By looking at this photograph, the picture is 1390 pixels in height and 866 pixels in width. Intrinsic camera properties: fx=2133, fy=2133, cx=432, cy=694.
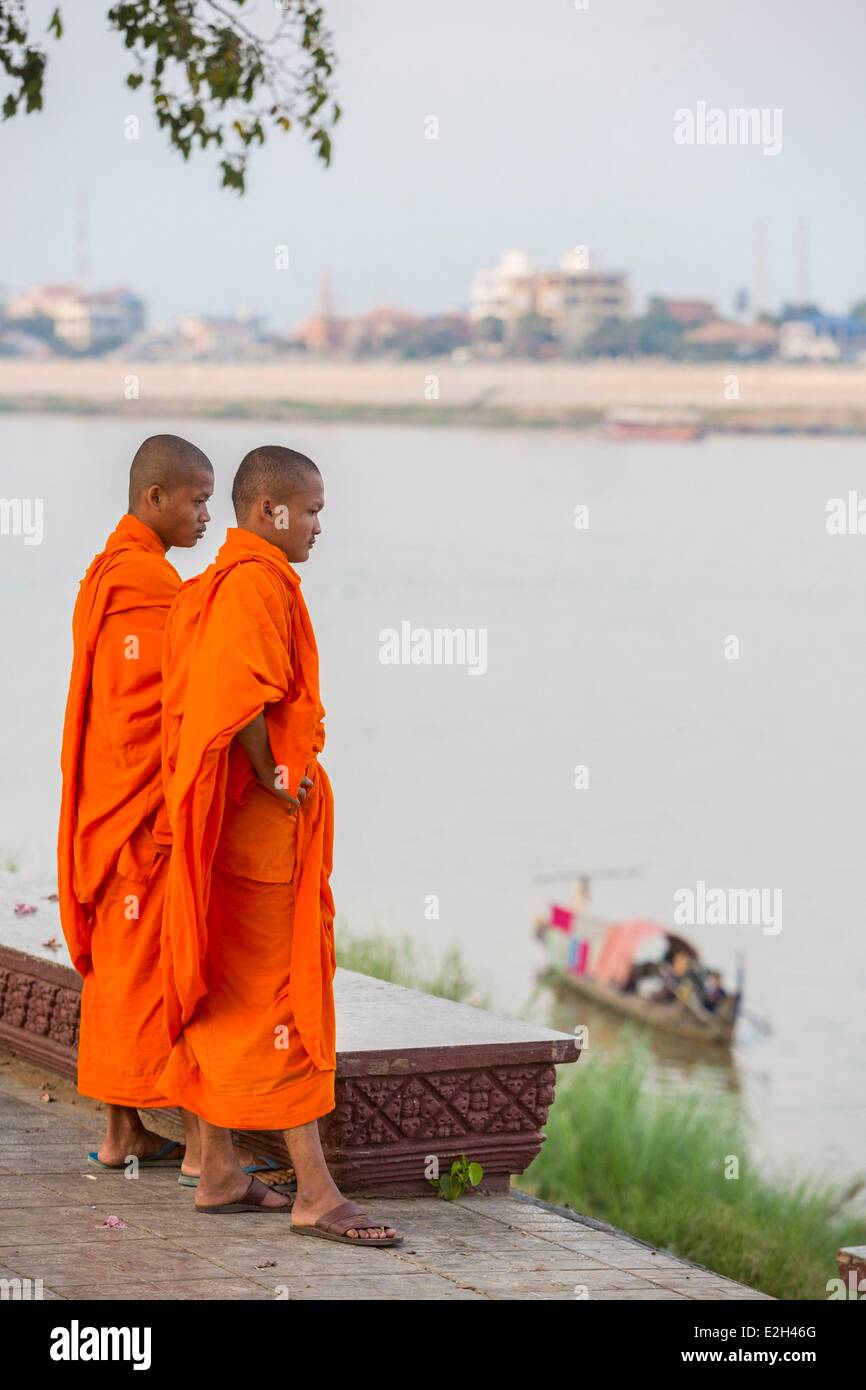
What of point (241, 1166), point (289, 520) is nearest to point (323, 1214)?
point (241, 1166)

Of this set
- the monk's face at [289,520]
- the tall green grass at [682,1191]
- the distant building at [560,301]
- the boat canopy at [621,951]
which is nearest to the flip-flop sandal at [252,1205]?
the monk's face at [289,520]

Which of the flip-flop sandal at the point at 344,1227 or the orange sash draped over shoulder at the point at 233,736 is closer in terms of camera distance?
the orange sash draped over shoulder at the point at 233,736

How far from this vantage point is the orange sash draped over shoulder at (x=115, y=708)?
4582 mm

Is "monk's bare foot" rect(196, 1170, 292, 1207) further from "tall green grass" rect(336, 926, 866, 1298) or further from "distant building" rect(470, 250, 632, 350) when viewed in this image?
"distant building" rect(470, 250, 632, 350)

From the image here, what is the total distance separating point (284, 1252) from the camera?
415cm

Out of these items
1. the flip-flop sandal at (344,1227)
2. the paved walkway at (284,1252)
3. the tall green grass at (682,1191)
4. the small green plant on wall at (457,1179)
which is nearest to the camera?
the paved walkway at (284,1252)

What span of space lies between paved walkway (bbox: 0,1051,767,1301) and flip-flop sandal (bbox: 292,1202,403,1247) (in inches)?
0.9

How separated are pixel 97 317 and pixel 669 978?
53.6 m

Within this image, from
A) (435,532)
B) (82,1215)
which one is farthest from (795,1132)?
(435,532)

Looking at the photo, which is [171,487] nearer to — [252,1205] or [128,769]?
[128,769]

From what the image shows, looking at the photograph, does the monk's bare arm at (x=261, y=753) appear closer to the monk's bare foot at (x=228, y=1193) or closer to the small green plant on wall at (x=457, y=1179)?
the monk's bare foot at (x=228, y=1193)

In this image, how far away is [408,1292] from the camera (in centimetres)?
396

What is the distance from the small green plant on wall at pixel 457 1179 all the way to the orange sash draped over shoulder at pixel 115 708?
0.98 meters
